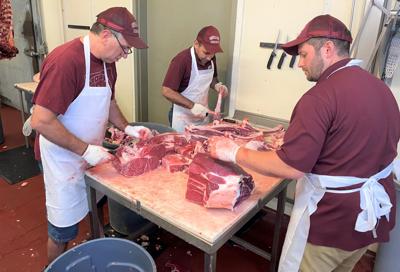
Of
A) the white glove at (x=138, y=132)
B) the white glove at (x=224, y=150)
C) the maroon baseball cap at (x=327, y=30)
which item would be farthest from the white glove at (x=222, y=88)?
the maroon baseball cap at (x=327, y=30)

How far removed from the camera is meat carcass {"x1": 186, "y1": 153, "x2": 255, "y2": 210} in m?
1.54

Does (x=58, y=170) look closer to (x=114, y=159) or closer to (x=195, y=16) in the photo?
(x=114, y=159)

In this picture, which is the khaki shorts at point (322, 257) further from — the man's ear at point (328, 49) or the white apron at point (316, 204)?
the man's ear at point (328, 49)

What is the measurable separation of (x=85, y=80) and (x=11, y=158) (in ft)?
10.5

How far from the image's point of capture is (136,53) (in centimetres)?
396

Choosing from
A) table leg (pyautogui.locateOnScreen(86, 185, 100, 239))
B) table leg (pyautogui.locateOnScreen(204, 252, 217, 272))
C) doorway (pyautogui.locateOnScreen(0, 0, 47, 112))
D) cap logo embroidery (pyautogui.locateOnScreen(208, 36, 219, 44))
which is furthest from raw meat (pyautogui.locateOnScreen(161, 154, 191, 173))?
doorway (pyautogui.locateOnScreen(0, 0, 47, 112))

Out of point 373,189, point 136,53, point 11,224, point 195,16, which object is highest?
point 195,16

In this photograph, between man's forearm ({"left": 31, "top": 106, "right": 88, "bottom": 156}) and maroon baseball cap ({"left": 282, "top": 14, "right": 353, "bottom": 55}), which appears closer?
maroon baseball cap ({"left": 282, "top": 14, "right": 353, "bottom": 55})

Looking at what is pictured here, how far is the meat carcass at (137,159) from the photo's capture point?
6.11ft

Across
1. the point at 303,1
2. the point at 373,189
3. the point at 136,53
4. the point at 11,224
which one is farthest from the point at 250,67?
the point at 11,224

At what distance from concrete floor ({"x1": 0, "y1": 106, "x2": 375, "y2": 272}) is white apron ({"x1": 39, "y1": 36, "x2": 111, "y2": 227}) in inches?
33.6

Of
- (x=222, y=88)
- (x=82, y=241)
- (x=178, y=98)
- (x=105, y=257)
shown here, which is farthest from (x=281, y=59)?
(x=82, y=241)

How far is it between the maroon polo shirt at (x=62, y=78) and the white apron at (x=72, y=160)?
0.06 m

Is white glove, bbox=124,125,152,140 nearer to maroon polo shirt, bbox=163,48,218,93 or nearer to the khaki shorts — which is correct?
maroon polo shirt, bbox=163,48,218,93
